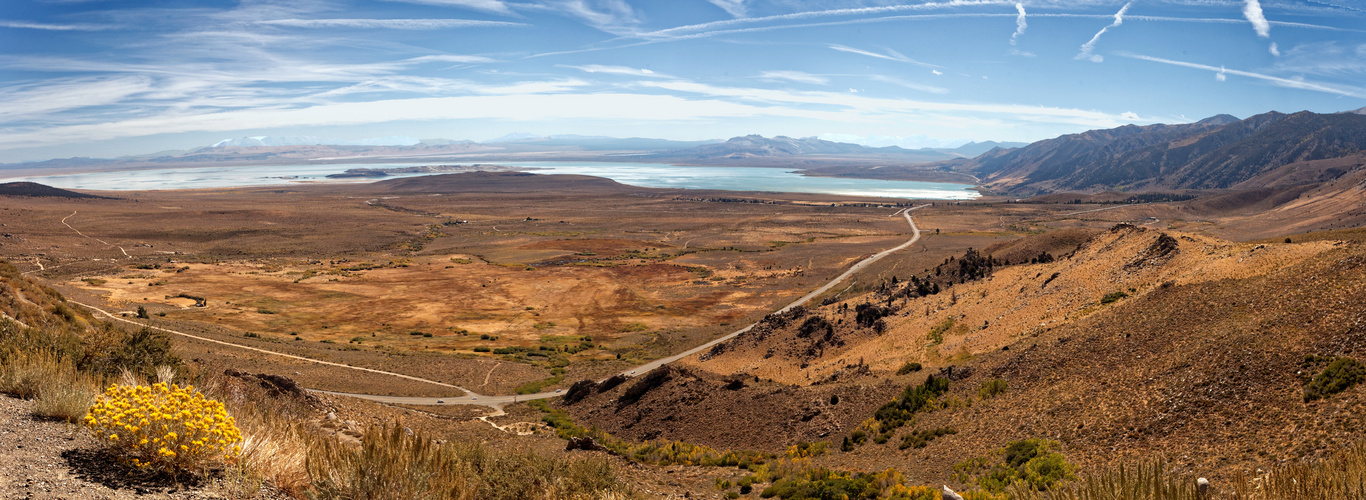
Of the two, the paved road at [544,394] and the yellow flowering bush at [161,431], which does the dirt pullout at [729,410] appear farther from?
the yellow flowering bush at [161,431]

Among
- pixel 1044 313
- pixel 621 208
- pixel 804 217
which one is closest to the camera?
pixel 1044 313

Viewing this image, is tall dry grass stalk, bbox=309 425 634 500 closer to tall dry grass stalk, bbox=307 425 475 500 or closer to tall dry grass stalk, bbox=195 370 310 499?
tall dry grass stalk, bbox=307 425 475 500

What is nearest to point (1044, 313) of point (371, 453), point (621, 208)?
point (371, 453)

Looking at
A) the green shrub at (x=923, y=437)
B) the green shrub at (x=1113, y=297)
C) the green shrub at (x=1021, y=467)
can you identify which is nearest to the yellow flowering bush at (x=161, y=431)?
the green shrub at (x=1021, y=467)

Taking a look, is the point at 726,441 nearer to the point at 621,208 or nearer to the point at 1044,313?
the point at 1044,313

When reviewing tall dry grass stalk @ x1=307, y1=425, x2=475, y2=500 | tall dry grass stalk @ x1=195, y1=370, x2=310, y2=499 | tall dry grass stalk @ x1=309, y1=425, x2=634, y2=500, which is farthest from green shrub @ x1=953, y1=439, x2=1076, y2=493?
tall dry grass stalk @ x1=195, y1=370, x2=310, y2=499

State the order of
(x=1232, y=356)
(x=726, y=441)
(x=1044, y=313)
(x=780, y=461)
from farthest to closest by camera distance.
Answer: (x=1044, y=313)
(x=726, y=441)
(x=780, y=461)
(x=1232, y=356)

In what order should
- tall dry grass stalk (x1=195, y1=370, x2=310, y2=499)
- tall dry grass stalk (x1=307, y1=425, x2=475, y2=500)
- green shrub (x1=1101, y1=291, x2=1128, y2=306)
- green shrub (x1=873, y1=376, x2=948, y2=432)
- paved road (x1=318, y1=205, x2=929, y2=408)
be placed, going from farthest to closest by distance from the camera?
paved road (x1=318, y1=205, x2=929, y2=408) → green shrub (x1=1101, y1=291, x2=1128, y2=306) → green shrub (x1=873, y1=376, x2=948, y2=432) → tall dry grass stalk (x1=307, y1=425, x2=475, y2=500) → tall dry grass stalk (x1=195, y1=370, x2=310, y2=499)
